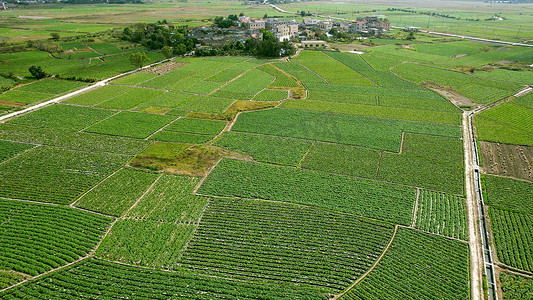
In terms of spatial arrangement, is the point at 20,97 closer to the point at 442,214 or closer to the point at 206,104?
the point at 206,104

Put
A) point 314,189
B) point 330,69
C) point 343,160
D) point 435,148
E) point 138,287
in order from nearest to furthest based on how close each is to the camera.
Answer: point 138,287, point 314,189, point 343,160, point 435,148, point 330,69

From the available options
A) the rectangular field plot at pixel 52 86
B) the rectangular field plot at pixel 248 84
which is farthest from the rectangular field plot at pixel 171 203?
the rectangular field plot at pixel 52 86

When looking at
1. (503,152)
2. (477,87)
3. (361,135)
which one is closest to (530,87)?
(477,87)

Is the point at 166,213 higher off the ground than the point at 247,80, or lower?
lower

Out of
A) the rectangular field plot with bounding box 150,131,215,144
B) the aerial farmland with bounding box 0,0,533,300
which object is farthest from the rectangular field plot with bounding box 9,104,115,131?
the rectangular field plot with bounding box 150,131,215,144

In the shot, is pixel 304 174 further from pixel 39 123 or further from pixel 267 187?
pixel 39 123

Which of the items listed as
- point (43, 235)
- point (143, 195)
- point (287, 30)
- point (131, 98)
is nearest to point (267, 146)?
point (143, 195)
